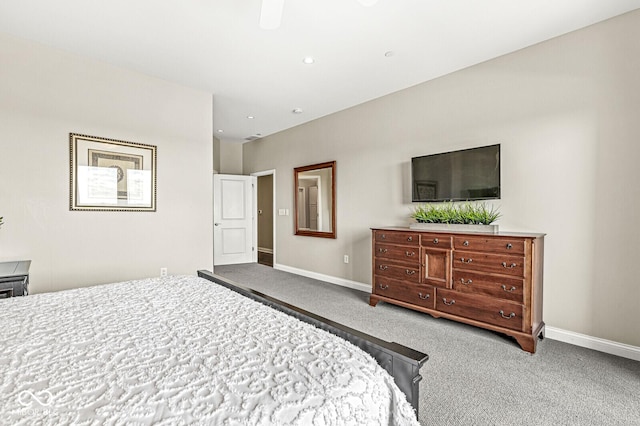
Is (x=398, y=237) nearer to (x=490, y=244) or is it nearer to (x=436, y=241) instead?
(x=436, y=241)

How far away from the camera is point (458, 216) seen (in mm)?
3213

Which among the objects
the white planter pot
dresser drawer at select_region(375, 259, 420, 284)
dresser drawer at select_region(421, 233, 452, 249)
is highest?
the white planter pot

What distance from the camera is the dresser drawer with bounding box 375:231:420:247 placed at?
331cm

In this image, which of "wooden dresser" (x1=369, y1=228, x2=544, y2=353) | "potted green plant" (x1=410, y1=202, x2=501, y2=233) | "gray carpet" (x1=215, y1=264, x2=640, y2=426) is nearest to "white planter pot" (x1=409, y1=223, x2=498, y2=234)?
"potted green plant" (x1=410, y1=202, x2=501, y2=233)

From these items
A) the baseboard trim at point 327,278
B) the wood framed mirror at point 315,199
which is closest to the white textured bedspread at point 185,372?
the baseboard trim at point 327,278

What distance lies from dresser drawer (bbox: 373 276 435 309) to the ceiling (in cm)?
236

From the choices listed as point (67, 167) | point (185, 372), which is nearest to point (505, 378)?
point (185, 372)

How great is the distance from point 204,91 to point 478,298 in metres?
3.92

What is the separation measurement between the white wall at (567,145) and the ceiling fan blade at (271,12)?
95.4 inches

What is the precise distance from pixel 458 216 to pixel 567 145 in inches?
42.8

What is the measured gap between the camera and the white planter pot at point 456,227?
292cm

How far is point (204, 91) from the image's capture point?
4020 millimetres

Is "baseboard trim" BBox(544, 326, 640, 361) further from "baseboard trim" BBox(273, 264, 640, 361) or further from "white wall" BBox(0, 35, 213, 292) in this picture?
"white wall" BBox(0, 35, 213, 292)

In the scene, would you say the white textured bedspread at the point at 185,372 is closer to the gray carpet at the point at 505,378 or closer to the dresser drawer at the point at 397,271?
the gray carpet at the point at 505,378
